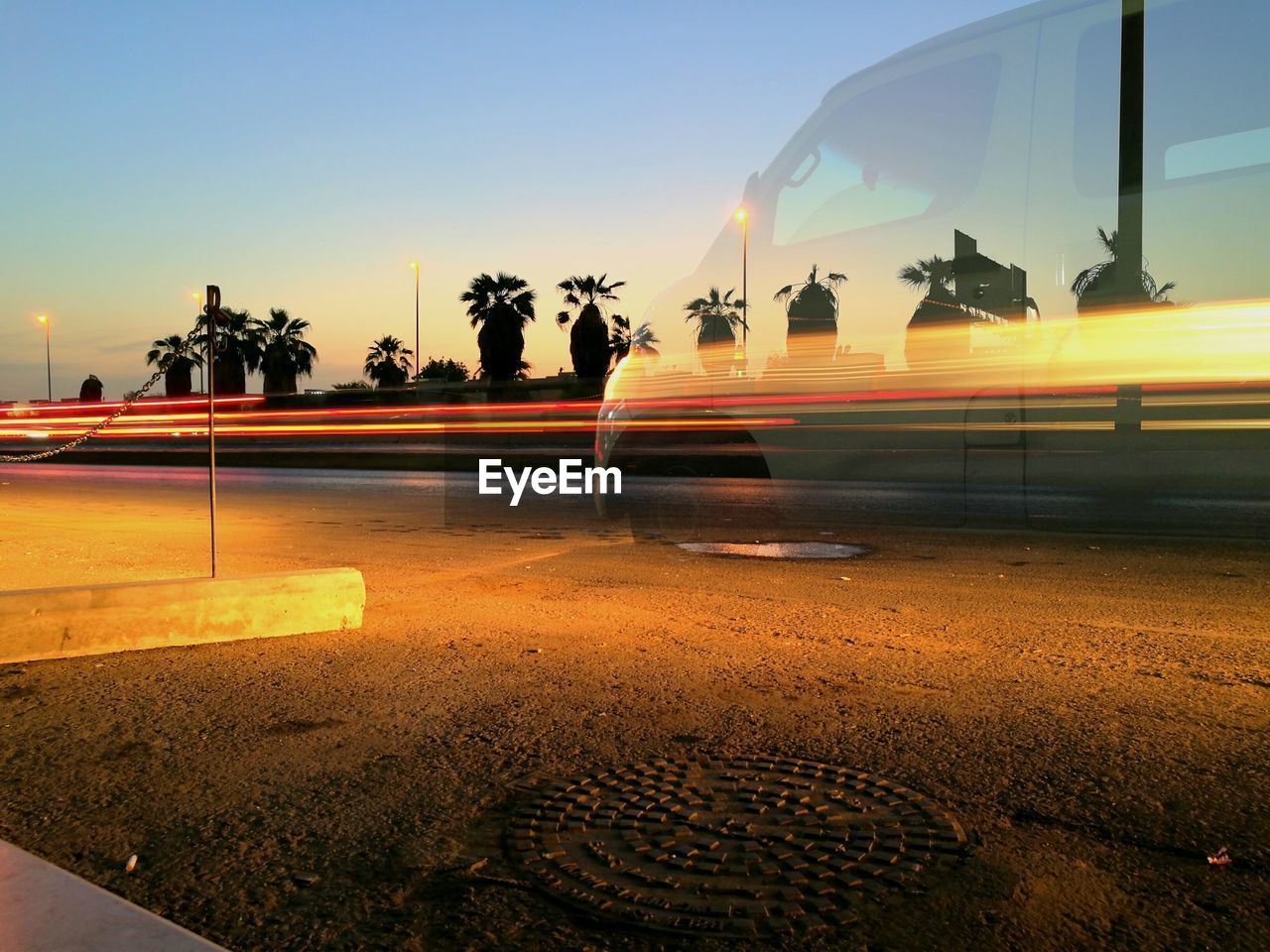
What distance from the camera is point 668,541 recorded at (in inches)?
395

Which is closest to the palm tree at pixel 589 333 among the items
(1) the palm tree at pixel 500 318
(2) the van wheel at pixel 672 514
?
(1) the palm tree at pixel 500 318

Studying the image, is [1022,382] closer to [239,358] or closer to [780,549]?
[780,549]

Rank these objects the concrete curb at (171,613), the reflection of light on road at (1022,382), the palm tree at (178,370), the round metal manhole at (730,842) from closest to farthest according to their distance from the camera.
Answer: the round metal manhole at (730,842), the concrete curb at (171,613), the reflection of light on road at (1022,382), the palm tree at (178,370)

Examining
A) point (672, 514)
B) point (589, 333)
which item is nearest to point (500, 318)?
point (589, 333)

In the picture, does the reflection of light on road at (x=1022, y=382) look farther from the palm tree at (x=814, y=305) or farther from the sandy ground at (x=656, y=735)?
the sandy ground at (x=656, y=735)

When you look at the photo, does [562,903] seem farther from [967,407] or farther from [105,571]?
[967,407]

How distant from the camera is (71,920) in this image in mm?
2537

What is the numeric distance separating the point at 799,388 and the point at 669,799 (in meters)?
7.91

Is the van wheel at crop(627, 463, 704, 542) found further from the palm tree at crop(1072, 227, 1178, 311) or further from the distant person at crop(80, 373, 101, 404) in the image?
the distant person at crop(80, 373, 101, 404)

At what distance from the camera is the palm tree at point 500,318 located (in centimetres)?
6191

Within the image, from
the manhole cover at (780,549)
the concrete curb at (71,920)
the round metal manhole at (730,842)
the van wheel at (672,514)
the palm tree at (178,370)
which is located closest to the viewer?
the concrete curb at (71,920)

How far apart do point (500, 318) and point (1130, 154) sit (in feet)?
175

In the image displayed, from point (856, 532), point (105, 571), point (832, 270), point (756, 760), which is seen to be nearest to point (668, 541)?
point (856, 532)

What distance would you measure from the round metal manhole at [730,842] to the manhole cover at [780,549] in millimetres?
5393
